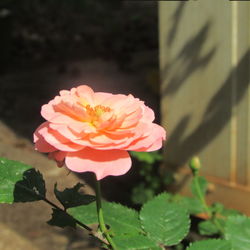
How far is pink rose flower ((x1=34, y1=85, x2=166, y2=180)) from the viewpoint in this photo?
541mm

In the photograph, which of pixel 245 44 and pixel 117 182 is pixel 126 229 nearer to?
pixel 245 44

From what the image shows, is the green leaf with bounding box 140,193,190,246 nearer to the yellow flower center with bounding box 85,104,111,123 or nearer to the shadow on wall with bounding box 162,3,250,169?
the yellow flower center with bounding box 85,104,111,123

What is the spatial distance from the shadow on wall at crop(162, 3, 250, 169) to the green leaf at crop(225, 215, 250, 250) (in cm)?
140

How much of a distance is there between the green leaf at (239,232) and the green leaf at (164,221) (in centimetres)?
6

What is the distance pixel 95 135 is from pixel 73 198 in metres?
0.17

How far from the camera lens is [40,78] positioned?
5.17 metres

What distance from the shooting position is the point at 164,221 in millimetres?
766

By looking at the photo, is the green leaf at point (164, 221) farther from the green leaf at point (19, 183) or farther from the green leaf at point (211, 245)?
the green leaf at point (19, 183)

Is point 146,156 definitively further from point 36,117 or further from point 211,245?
point 211,245

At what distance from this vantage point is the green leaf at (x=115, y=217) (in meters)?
0.76

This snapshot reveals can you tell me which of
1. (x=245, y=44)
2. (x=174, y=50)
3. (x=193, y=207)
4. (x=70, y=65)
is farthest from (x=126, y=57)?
(x=193, y=207)

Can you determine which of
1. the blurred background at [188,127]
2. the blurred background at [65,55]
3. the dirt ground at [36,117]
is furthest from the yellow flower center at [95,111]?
the blurred background at [65,55]

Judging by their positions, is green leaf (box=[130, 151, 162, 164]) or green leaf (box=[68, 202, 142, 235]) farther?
green leaf (box=[130, 151, 162, 164])

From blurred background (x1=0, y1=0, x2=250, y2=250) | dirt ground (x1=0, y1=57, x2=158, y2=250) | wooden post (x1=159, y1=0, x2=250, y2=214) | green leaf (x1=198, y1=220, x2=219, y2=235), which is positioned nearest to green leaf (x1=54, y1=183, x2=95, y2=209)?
blurred background (x1=0, y1=0, x2=250, y2=250)
